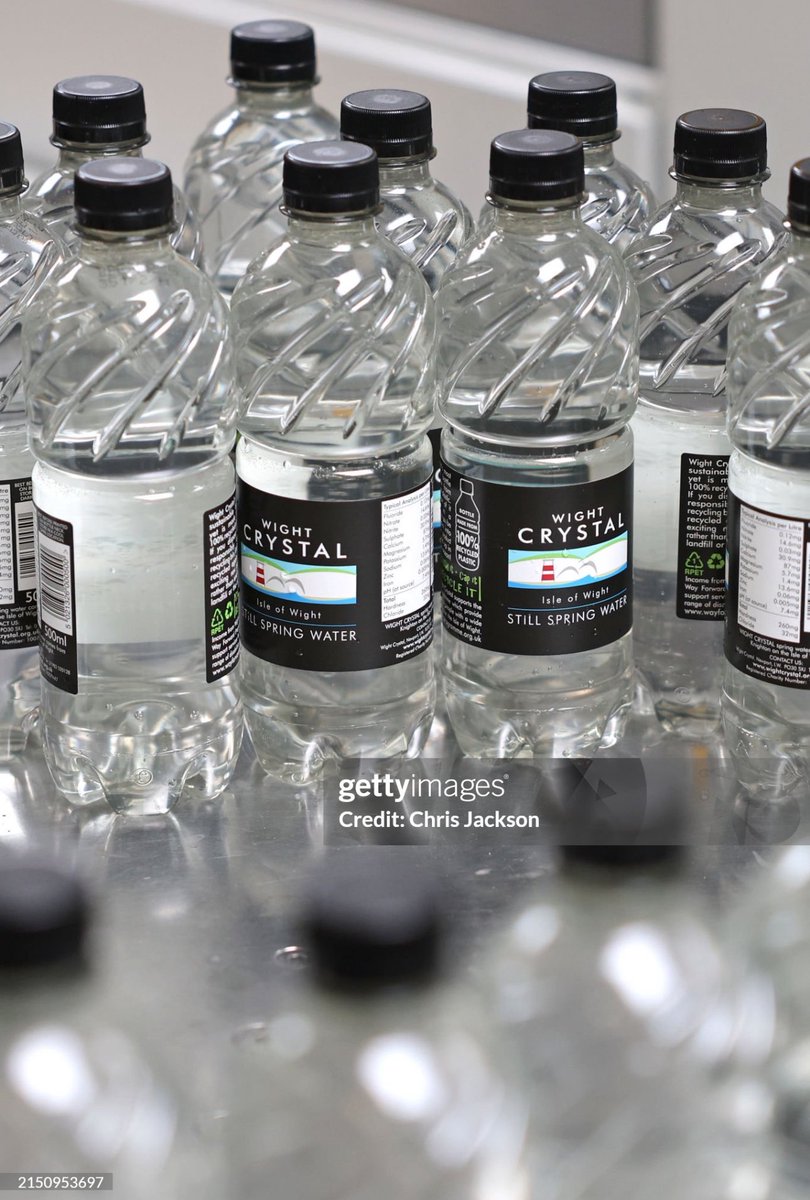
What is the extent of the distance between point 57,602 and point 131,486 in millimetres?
105

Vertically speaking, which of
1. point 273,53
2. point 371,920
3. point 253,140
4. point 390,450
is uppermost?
point 273,53

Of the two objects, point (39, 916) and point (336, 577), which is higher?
point (336, 577)

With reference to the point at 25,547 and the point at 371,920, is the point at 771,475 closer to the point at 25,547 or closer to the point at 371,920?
the point at 371,920

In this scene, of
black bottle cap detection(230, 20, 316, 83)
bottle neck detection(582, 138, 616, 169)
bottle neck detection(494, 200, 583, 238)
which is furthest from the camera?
black bottle cap detection(230, 20, 316, 83)

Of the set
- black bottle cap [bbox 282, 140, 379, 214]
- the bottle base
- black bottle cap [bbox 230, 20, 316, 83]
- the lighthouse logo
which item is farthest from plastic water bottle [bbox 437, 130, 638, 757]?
black bottle cap [bbox 230, 20, 316, 83]

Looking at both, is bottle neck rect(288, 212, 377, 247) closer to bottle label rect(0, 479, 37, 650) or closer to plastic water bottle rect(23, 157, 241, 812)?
plastic water bottle rect(23, 157, 241, 812)

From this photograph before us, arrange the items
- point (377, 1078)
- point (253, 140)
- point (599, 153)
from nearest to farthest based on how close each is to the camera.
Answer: point (377, 1078)
point (599, 153)
point (253, 140)

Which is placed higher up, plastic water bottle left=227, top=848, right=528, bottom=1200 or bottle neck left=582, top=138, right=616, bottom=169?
bottle neck left=582, top=138, right=616, bottom=169

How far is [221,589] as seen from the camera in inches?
53.8

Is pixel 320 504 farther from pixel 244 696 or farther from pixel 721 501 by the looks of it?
pixel 721 501

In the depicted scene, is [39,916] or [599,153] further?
[599,153]

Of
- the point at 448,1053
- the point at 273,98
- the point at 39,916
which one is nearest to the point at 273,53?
the point at 273,98

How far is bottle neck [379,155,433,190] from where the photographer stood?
1.48 meters

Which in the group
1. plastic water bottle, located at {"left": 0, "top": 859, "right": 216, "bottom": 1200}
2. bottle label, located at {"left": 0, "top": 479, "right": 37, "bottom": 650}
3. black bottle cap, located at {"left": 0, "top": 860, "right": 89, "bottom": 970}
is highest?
bottle label, located at {"left": 0, "top": 479, "right": 37, "bottom": 650}
